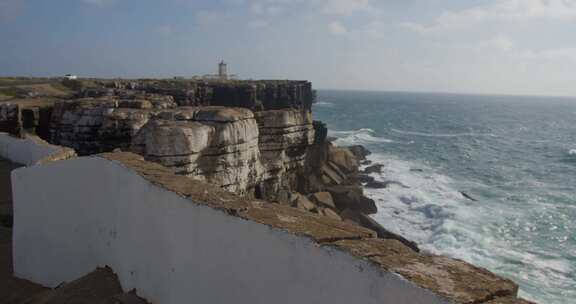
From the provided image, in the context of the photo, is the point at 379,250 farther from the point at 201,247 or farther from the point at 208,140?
the point at 208,140

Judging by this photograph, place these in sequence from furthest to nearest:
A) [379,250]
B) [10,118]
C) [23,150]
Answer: [10,118], [23,150], [379,250]

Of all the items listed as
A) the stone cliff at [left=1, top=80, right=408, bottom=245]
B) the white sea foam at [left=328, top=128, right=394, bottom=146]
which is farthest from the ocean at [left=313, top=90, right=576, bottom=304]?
the stone cliff at [left=1, top=80, right=408, bottom=245]

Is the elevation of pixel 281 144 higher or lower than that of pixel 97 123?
lower

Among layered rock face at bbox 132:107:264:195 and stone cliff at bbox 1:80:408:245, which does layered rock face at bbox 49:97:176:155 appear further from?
layered rock face at bbox 132:107:264:195

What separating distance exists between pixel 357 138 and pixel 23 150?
2054 inches

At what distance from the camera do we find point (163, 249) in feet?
15.5

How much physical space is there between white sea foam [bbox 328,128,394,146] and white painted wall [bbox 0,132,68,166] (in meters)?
42.9

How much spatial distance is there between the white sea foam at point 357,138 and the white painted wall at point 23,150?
42.9 m

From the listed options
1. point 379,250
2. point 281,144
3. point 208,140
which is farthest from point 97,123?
point 379,250

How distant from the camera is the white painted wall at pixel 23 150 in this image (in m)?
12.0

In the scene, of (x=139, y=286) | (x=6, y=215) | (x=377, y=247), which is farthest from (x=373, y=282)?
(x=6, y=215)

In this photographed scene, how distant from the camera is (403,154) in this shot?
50.3 m

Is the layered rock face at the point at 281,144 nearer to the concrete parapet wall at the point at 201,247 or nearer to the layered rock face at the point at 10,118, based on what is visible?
the layered rock face at the point at 10,118

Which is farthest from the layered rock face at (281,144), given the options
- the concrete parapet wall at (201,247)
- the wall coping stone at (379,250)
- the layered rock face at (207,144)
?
the wall coping stone at (379,250)
